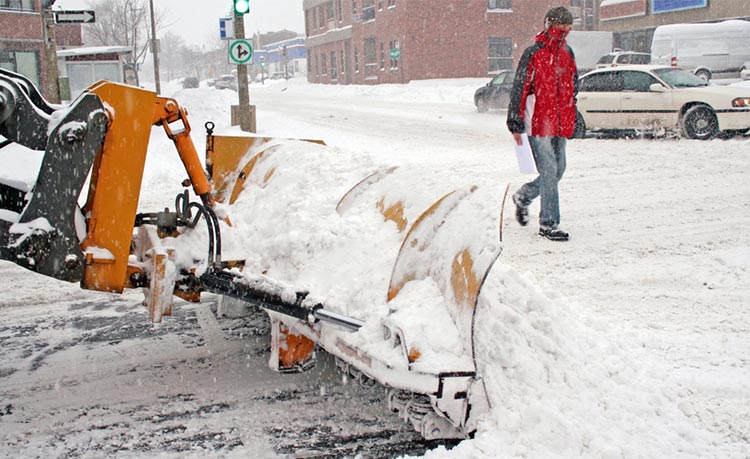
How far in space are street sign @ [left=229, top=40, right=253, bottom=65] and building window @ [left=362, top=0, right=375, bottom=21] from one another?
105 feet

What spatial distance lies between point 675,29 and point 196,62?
93.1 metres

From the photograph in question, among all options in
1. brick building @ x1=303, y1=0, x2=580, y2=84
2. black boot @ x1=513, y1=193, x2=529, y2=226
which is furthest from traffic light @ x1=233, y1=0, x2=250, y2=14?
brick building @ x1=303, y1=0, x2=580, y2=84

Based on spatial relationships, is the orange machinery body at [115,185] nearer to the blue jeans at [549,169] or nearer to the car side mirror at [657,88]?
the blue jeans at [549,169]

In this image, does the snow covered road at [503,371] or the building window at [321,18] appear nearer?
the snow covered road at [503,371]

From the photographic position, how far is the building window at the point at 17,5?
92.0 feet

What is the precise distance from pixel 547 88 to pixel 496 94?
635 inches

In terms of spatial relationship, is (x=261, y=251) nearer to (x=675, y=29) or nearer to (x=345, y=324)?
(x=345, y=324)

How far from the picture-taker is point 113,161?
3215 mm

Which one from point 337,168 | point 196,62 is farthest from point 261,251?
point 196,62

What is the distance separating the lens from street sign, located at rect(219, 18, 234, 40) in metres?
14.1

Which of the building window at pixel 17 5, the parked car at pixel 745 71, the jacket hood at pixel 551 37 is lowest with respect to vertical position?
the jacket hood at pixel 551 37

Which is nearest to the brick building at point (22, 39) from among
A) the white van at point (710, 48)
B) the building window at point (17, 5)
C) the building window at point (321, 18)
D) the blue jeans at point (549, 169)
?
the building window at point (17, 5)

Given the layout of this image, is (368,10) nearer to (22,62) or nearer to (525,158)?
(22,62)

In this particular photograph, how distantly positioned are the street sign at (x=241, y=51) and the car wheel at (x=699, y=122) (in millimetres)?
7984
